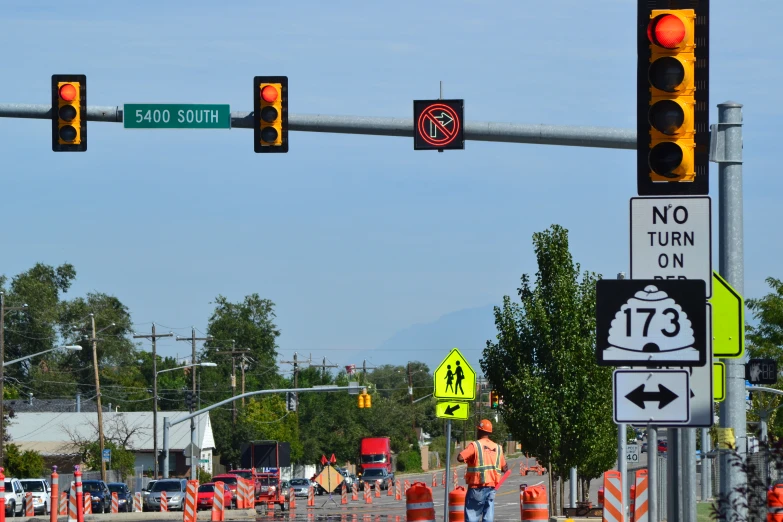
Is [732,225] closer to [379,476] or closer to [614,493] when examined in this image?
[614,493]

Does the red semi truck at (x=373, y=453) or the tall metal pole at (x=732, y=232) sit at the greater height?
the tall metal pole at (x=732, y=232)

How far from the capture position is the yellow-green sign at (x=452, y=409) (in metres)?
20.8

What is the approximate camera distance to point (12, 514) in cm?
4703

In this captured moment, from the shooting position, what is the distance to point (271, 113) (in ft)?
50.5

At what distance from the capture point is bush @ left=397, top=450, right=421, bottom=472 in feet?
382

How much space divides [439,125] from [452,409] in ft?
25.2

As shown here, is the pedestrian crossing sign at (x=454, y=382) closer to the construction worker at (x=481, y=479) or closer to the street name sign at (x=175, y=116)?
the construction worker at (x=481, y=479)

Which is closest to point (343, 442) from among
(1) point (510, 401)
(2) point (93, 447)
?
(2) point (93, 447)

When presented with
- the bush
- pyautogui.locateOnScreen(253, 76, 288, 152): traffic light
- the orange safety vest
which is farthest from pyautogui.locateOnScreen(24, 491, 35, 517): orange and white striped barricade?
the bush

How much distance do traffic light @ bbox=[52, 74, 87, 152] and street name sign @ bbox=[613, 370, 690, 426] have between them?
9.83 m

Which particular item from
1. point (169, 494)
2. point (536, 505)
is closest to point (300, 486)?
point (169, 494)

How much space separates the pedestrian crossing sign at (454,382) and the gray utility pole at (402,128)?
6962mm

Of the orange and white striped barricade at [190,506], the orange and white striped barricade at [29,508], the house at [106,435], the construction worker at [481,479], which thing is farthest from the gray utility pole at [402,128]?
the house at [106,435]

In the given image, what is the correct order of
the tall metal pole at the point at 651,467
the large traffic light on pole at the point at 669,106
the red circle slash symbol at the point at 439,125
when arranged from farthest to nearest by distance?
the red circle slash symbol at the point at 439,125
the large traffic light on pole at the point at 669,106
the tall metal pole at the point at 651,467
